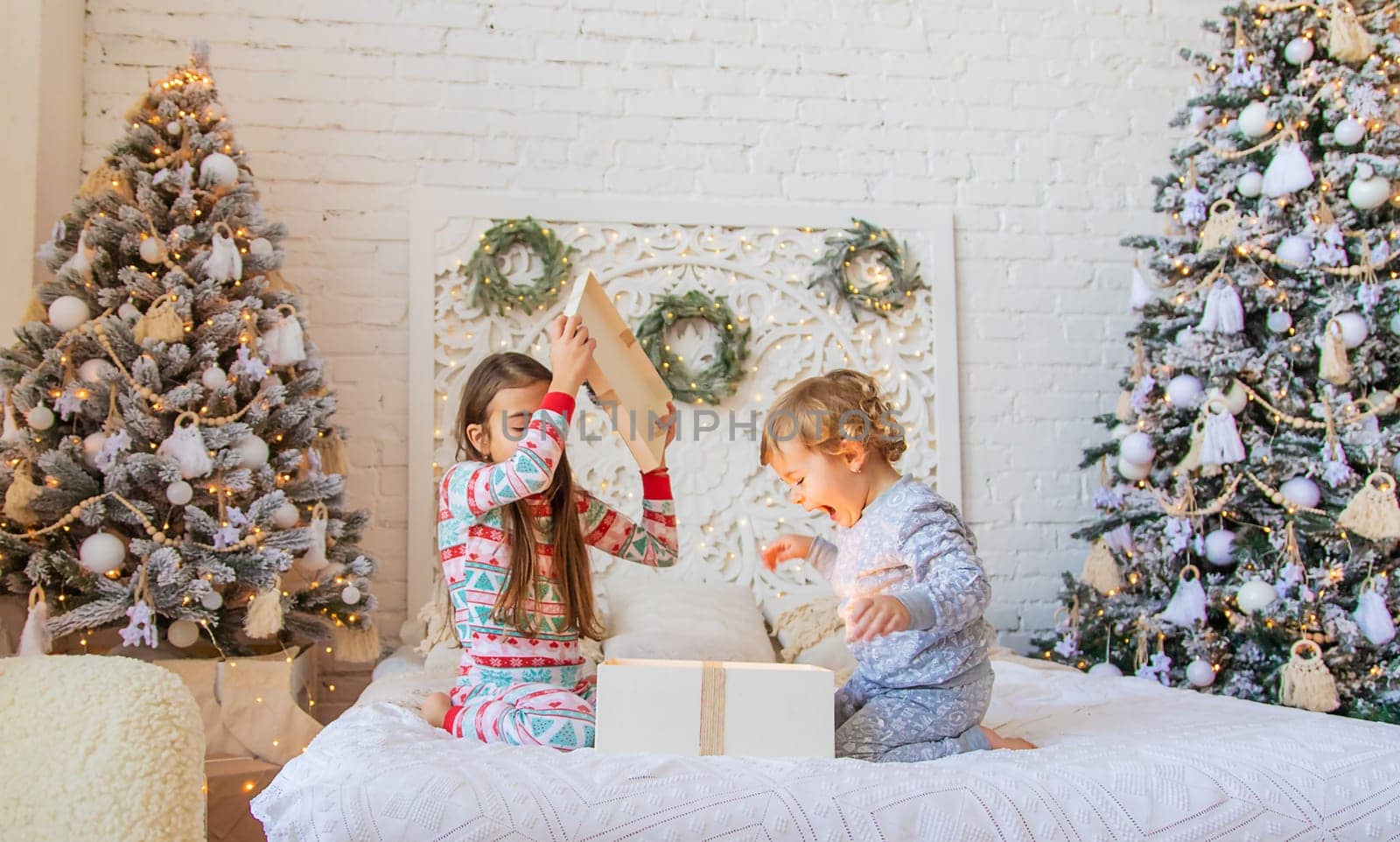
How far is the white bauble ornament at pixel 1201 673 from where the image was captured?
2.64 meters

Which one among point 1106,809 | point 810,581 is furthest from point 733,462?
point 1106,809

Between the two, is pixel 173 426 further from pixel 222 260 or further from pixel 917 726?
pixel 917 726

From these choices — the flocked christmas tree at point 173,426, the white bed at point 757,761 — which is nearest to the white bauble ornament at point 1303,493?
the white bed at point 757,761

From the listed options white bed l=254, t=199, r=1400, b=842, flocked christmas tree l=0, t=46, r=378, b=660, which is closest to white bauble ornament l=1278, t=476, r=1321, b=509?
white bed l=254, t=199, r=1400, b=842

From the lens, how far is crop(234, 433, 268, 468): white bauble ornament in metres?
2.43

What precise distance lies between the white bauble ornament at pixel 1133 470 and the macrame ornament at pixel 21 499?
102 inches

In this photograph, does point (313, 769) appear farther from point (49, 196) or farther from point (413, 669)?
point (49, 196)

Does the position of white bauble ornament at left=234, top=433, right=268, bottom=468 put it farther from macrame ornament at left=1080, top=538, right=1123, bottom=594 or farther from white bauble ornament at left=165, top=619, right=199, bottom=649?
macrame ornament at left=1080, top=538, right=1123, bottom=594

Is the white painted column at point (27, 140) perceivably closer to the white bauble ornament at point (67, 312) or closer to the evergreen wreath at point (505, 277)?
the white bauble ornament at point (67, 312)

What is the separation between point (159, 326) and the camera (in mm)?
2396

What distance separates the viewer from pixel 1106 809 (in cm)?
133

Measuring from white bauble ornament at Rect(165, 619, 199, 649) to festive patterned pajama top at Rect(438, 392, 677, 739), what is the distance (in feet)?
2.56

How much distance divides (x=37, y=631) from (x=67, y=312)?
70 cm

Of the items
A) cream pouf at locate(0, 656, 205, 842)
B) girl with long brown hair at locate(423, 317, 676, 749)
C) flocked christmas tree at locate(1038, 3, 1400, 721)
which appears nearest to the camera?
cream pouf at locate(0, 656, 205, 842)
